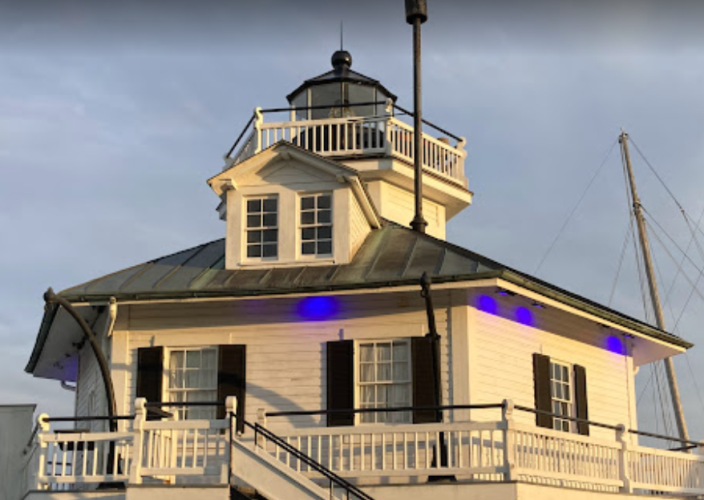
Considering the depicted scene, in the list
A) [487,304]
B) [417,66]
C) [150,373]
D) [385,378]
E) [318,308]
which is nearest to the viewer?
[385,378]

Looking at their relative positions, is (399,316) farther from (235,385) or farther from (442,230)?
(442,230)

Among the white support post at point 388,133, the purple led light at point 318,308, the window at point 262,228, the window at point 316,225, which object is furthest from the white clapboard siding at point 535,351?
the white support post at point 388,133

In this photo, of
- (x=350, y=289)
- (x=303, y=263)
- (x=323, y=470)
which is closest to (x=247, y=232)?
(x=303, y=263)

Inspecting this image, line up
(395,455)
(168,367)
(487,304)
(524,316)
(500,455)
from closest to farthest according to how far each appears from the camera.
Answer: (395,455)
(500,455)
(487,304)
(168,367)
(524,316)

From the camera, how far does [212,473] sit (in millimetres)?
17297

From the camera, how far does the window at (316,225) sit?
22016 millimetres

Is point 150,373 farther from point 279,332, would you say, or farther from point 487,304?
point 487,304

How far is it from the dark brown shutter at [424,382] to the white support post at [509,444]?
266 centimetres


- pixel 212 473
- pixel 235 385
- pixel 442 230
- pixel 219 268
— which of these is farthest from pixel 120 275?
pixel 442 230

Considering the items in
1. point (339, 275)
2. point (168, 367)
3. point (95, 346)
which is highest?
point (339, 275)

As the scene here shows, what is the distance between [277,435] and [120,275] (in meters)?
6.02

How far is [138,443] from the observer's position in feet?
57.8

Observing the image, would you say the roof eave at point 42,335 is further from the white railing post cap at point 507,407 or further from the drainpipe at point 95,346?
the white railing post cap at point 507,407

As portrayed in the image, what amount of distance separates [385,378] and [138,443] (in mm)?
5020
